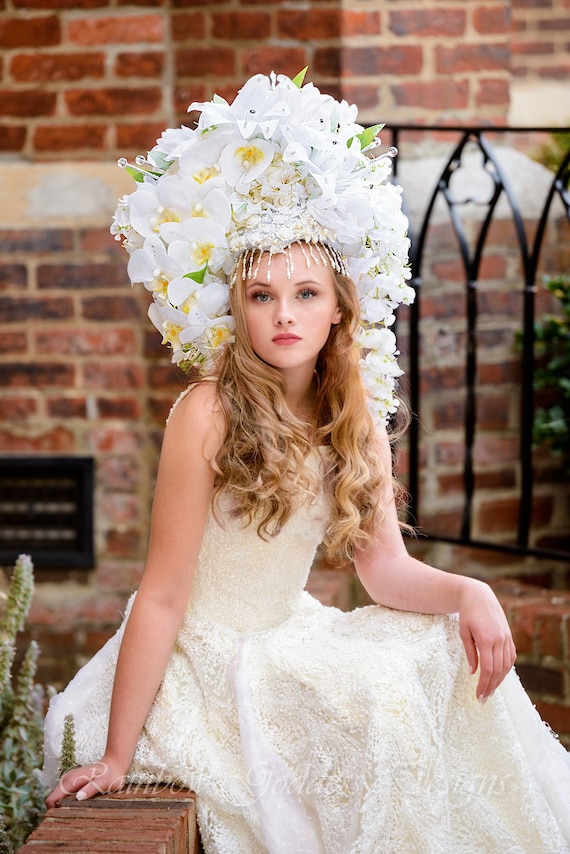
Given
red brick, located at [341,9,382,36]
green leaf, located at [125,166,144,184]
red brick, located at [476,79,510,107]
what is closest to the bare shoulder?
green leaf, located at [125,166,144,184]

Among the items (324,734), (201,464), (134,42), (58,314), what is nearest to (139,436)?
(58,314)

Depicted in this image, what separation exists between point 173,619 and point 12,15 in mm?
2067

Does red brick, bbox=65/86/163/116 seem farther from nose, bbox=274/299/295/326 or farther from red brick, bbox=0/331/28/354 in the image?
nose, bbox=274/299/295/326

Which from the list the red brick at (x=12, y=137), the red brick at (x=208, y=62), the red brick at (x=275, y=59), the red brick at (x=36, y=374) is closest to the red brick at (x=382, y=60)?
the red brick at (x=275, y=59)

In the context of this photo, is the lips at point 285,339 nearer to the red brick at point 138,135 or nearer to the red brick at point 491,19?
the red brick at point 138,135

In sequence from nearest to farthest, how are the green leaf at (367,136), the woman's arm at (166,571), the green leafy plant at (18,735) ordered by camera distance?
1. the woman's arm at (166,571)
2. the green leaf at (367,136)
3. the green leafy plant at (18,735)

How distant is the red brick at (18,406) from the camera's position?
3.27 m

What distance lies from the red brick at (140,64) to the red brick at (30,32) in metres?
0.19

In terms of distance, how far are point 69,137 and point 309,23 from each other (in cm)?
76

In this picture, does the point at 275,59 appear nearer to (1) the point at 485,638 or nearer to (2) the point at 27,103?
(2) the point at 27,103

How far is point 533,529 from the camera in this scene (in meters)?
3.48

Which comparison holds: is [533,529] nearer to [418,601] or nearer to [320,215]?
[418,601]

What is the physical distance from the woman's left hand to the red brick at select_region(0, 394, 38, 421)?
1.77 meters

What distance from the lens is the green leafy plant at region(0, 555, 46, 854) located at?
7.31 feet
